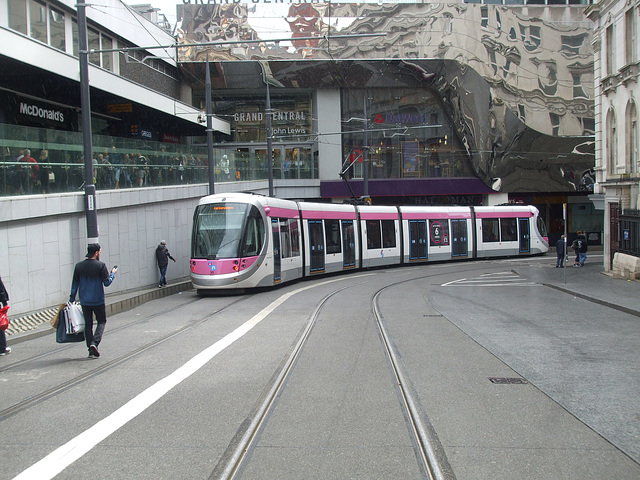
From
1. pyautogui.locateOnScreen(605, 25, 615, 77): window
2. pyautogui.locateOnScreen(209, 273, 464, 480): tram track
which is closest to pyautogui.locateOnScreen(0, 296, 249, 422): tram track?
pyautogui.locateOnScreen(209, 273, 464, 480): tram track

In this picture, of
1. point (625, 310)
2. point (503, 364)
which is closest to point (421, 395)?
point (503, 364)

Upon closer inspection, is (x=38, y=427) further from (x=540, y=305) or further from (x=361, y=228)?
(x=361, y=228)

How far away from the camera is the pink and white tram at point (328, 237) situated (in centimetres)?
1828

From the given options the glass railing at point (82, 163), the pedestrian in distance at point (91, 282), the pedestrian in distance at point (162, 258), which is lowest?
the pedestrian in distance at point (162, 258)

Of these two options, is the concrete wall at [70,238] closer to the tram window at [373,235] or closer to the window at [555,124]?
the tram window at [373,235]

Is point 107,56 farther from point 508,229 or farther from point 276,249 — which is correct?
point 508,229

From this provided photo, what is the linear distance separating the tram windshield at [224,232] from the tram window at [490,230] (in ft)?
58.0

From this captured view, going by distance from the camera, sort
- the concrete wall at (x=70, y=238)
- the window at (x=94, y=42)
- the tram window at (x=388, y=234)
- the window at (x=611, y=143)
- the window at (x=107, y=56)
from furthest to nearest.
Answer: the tram window at (x=388, y=234) < the window at (x=107, y=56) < the window at (x=94, y=42) < the window at (x=611, y=143) < the concrete wall at (x=70, y=238)

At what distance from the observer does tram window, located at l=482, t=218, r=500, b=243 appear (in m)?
32.9

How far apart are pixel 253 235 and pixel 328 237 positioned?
6.08m

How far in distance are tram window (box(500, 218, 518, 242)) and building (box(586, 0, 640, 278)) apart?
25.2 ft

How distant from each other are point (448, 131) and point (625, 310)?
35069mm

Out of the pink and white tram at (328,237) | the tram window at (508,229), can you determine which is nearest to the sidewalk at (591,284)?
the tram window at (508,229)

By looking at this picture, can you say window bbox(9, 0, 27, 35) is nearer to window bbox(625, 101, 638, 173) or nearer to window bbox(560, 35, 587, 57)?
window bbox(625, 101, 638, 173)
